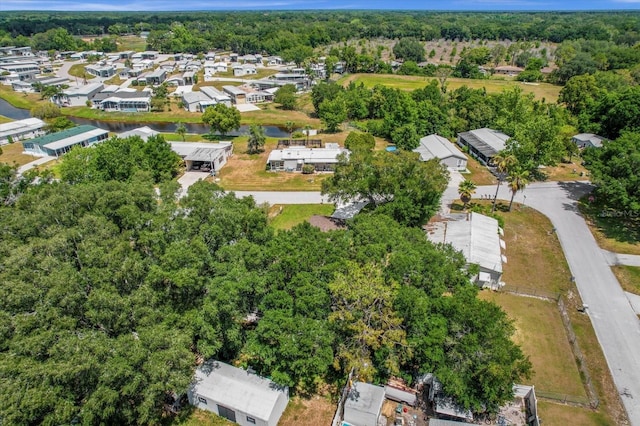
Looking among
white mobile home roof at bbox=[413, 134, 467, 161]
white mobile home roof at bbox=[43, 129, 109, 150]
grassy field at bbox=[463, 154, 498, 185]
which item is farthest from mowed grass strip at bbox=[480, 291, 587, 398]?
white mobile home roof at bbox=[43, 129, 109, 150]

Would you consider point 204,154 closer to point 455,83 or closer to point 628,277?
point 628,277

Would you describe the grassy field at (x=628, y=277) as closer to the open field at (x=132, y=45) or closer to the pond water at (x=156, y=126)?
the pond water at (x=156, y=126)

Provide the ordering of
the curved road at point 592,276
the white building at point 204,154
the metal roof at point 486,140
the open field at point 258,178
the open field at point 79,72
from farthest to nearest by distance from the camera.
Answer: the open field at point 79,72, the metal roof at point 486,140, the white building at point 204,154, the open field at point 258,178, the curved road at point 592,276

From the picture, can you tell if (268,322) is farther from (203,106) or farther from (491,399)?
(203,106)

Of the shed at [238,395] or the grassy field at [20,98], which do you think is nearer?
the shed at [238,395]

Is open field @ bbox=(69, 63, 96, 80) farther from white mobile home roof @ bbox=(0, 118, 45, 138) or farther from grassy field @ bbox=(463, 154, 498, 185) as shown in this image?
grassy field @ bbox=(463, 154, 498, 185)

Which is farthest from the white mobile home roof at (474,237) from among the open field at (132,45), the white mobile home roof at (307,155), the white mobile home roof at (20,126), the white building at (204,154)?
the open field at (132,45)
